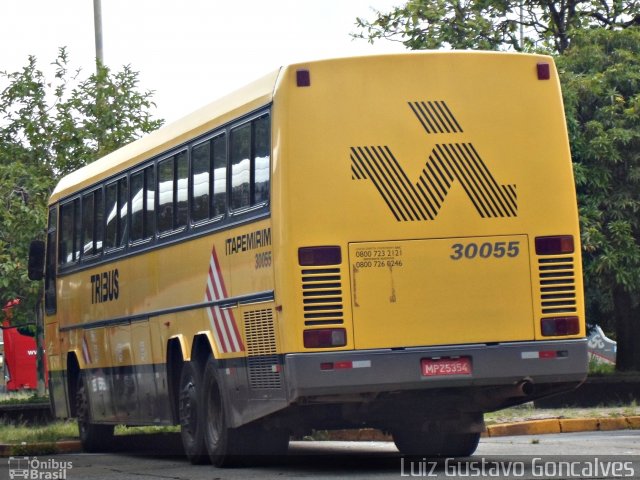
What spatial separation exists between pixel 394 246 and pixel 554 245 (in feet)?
4.56

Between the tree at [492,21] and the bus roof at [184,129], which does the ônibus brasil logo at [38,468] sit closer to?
the bus roof at [184,129]

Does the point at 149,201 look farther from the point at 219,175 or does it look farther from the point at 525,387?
the point at 525,387

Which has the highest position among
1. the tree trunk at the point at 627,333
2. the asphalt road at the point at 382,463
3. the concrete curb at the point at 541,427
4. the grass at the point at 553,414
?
the tree trunk at the point at 627,333

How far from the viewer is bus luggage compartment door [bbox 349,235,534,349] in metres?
12.6

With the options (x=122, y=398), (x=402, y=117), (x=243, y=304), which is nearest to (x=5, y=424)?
(x=122, y=398)

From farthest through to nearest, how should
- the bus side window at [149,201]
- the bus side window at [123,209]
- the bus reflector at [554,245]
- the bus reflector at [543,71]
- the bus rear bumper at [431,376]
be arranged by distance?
the bus side window at [123,209], the bus side window at [149,201], the bus reflector at [543,71], the bus reflector at [554,245], the bus rear bumper at [431,376]

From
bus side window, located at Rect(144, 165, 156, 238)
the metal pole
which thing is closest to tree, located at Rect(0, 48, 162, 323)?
the metal pole

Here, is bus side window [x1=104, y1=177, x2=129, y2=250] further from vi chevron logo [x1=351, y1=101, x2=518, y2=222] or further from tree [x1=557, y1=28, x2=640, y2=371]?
tree [x1=557, y1=28, x2=640, y2=371]

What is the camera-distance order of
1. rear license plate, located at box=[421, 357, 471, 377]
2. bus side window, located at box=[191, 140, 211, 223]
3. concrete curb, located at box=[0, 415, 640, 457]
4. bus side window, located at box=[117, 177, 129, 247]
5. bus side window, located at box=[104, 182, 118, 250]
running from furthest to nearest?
concrete curb, located at box=[0, 415, 640, 457]
bus side window, located at box=[104, 182, 118, 250]
bus side window, located at box=[117, 177, 129, 247]
bus side window, located at box=[191, 140, 211, 223]
rear license plate, located at box=[421, 357, 471, 377]

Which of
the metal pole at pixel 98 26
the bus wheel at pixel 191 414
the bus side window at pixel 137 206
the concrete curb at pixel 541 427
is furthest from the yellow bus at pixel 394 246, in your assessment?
the metal pole at pixel 98 26

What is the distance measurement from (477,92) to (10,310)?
20797 mm

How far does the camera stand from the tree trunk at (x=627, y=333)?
29203 millimetres

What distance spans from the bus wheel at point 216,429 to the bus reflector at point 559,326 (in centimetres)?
306

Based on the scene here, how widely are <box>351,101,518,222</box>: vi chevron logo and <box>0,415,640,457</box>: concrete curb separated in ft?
19.1
